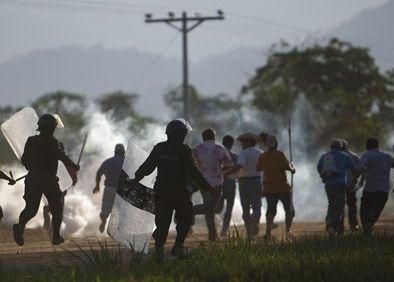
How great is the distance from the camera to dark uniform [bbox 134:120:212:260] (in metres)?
15.5

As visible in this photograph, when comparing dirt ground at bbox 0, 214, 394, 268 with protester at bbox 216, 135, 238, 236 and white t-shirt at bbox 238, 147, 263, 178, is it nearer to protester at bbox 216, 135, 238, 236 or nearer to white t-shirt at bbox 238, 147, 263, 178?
protester at bbox 216, 135, 238, 236

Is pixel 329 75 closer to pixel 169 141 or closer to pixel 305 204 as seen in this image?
pixel 305 204

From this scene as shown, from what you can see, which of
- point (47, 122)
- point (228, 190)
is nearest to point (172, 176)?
point (47, 122)

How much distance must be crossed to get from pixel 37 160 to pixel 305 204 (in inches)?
1552

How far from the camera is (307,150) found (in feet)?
222

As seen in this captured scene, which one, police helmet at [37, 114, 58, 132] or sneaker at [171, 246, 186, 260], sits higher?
police helmet at [37, 114, 58, 132]

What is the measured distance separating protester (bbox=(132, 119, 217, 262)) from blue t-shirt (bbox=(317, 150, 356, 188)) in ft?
18.4

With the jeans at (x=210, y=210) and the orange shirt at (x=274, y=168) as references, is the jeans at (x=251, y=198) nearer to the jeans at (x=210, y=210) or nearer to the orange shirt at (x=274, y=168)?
the orange shirt at (x=274, y=168)

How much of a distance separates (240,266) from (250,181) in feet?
26.2

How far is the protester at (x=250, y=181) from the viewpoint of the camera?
862 inches

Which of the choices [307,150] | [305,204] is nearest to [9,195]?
[305,204]

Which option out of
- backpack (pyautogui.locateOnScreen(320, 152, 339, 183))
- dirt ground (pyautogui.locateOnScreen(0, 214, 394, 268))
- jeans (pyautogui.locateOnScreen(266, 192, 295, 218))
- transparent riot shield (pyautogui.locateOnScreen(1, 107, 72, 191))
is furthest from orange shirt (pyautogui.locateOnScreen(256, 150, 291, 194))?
transparent riot shield (pyautogui.locateOnScreen(1, 107, 72, 191))

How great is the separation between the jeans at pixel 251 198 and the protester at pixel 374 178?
6.30 feet

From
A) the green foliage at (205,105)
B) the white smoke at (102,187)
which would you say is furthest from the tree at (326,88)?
the green foliage at (205,105)
